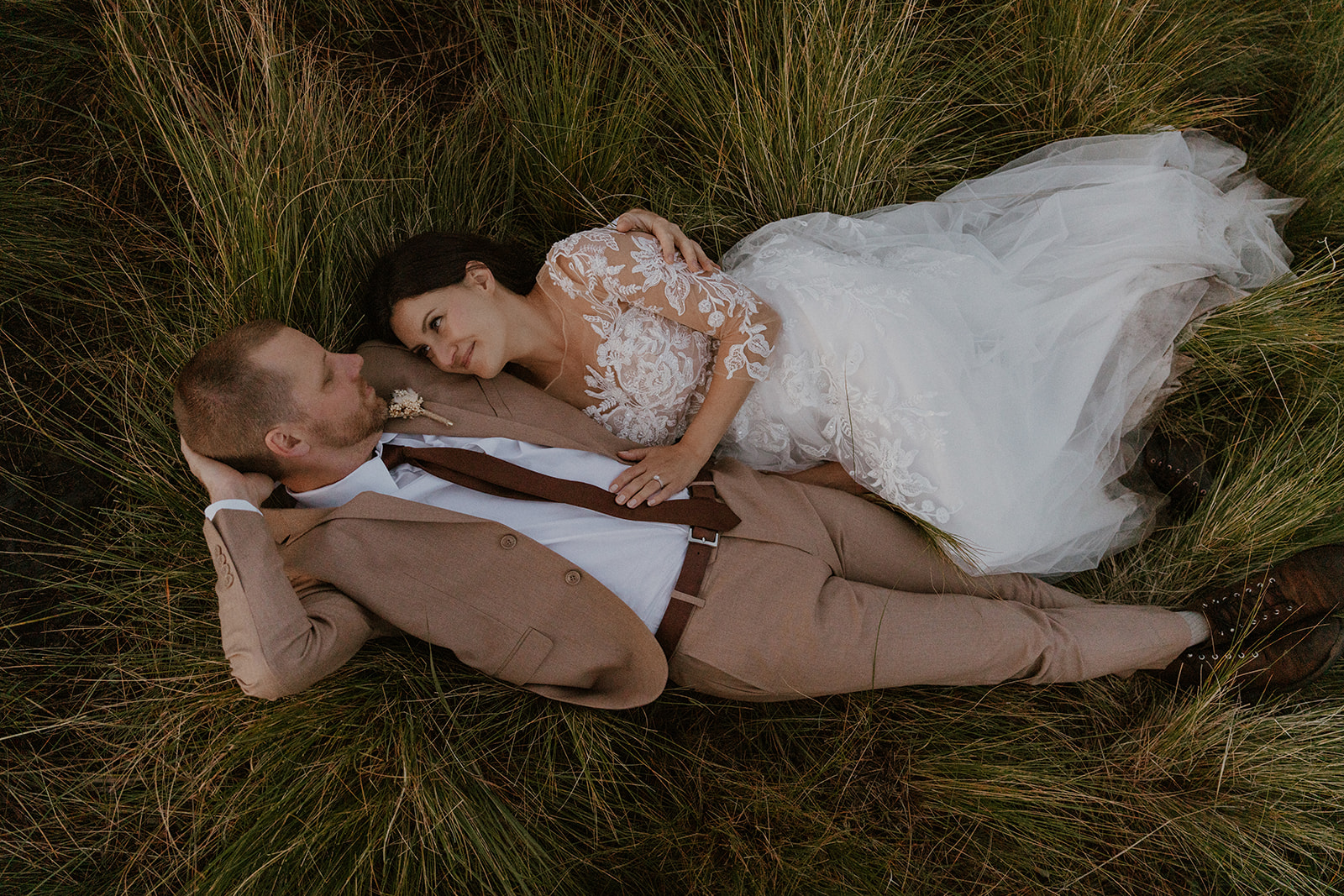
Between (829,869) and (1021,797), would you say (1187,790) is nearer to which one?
(1021,797)

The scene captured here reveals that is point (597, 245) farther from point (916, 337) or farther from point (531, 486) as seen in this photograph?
point (916, 337)

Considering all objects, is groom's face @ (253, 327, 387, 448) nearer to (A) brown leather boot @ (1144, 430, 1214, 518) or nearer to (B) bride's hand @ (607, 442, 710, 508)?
(B) bride's hand @ (607, 442, 710, 508)

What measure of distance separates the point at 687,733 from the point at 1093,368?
7.17ft

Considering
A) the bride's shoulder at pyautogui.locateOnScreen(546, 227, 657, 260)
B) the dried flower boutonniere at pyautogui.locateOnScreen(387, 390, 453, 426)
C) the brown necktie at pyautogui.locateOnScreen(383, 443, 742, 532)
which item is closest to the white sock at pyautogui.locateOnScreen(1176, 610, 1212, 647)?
the brown necktie at pyautogui.locateOnScreen(383, 443, 742, 532)

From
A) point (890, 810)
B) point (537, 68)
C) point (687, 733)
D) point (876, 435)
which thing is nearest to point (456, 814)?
point (687, 733)

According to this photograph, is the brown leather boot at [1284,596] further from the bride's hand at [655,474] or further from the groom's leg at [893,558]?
the bride's hand at [655,474]

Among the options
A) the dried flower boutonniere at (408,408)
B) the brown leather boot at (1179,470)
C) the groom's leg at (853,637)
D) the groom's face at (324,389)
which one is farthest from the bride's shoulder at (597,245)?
the brown leather boot at (1179,470)

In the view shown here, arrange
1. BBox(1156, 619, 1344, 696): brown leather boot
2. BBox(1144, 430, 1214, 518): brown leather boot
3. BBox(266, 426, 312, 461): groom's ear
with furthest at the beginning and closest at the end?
BBox(1144, 430, 1214, 518): brown leather boot, BBox(1156, 619, 1344, 696): brown leather boot, BBox(266, 426, 312, 461): groom's ear

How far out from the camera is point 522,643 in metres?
2.69

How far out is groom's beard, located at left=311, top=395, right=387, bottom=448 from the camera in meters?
2.70

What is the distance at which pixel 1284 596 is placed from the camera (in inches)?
123

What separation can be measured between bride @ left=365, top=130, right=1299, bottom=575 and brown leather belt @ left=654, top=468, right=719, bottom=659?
8.8 inches

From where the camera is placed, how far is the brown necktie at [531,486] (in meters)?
2.78

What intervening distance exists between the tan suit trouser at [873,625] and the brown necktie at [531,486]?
172mm
